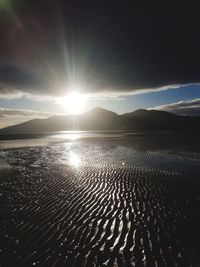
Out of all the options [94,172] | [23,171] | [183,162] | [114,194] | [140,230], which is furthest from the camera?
[183,162]

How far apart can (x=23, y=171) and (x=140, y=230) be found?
1822cm

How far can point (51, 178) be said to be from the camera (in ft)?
70.7

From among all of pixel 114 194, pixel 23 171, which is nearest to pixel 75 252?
pixel 114 194

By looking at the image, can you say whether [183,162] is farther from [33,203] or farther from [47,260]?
[47,260]

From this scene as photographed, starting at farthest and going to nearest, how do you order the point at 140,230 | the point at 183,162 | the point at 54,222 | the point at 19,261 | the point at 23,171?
the point at 183,162 < the point at 23,171 < the point at 54,222 < the point at 140,230 < the point at 19,261

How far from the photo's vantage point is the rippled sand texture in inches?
324

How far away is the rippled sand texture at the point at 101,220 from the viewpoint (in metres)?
8.23

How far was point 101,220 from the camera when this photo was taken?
11.4 metres

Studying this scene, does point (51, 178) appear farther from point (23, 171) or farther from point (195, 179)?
point (195, 179)

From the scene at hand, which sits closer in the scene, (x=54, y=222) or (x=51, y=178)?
(x=54, y=222)

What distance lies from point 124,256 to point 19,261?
3.52m

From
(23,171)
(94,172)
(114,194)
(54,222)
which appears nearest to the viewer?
(54,222)

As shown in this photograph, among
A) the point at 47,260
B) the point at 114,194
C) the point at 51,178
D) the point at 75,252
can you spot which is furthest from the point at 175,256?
the point at 51,178

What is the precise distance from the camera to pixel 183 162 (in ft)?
94.1
